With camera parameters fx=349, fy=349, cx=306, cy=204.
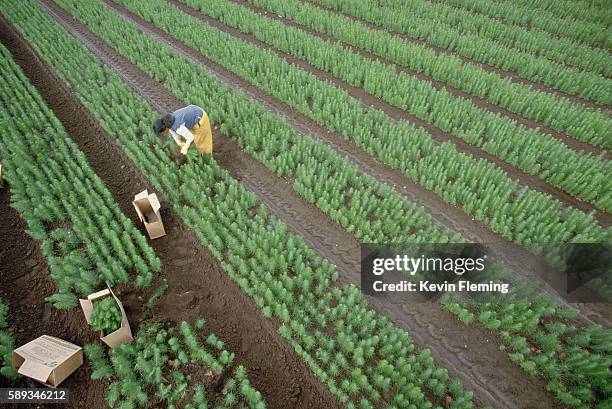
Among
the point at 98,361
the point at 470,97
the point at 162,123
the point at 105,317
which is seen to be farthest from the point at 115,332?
the point at 470,97

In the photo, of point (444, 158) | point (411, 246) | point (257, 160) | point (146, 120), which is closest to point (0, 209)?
point (146, 120)

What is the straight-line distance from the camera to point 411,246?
521cm

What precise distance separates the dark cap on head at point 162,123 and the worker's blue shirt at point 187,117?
0.12m

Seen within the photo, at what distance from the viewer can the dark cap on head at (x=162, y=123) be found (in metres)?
5.71

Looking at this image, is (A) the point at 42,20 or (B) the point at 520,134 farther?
(A) the point at 42,20

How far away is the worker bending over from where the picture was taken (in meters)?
5.83

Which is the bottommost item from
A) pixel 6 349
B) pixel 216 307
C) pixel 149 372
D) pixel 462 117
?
pixel 216 307

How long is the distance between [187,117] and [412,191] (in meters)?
→ 4.28

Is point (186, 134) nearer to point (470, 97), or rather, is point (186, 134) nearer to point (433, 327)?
point (433, 327)

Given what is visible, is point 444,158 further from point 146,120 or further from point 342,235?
point 146,120

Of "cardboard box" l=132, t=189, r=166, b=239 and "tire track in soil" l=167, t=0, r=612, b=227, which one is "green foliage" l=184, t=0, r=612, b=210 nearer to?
"tire track in soil" l=167, t=0, r=612, b=227

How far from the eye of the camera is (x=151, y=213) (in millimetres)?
5898

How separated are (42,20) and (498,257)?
15.0 meters

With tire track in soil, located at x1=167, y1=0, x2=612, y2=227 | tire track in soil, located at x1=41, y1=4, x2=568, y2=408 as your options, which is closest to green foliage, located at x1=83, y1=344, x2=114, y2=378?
tire track in soil, located at x1=41, y1=4, x2=568, y2=408
